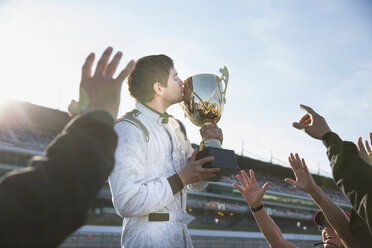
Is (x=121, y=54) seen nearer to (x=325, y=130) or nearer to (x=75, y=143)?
(x=75, y=143)

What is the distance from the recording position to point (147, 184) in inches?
79.1

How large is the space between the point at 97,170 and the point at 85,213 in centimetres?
11

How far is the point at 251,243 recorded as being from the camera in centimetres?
2514

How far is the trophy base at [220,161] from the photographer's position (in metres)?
2.22

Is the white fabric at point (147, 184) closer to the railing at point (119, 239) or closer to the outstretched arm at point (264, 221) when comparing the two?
the outstretched arm at point (264, 221)

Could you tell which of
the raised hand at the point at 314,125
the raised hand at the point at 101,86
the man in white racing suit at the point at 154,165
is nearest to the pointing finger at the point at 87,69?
the raised hand at the point at 101,86

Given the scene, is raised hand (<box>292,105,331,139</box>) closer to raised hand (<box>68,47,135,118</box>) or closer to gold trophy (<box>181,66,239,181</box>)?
gold trophy (<box>181,66,239,181</box>)

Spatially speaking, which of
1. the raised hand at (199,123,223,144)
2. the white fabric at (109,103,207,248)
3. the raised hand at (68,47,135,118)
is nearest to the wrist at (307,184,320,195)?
the raised hand at (199,123,223,144)

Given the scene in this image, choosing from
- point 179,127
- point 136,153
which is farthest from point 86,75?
point 179,127

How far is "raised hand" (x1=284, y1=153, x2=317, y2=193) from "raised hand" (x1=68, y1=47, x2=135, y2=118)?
61.9 inches

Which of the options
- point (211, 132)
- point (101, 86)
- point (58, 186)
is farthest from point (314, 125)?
point (58, 186)

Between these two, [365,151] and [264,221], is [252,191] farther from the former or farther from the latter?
[365,151]

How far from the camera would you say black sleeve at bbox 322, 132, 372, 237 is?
4.16 ft

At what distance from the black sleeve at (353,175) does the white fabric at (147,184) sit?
0.94 metres
